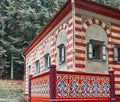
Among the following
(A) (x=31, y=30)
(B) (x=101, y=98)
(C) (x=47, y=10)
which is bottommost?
(B) (x=101, y=98)

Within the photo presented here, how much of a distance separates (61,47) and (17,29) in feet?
84.1

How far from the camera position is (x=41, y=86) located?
8.51m

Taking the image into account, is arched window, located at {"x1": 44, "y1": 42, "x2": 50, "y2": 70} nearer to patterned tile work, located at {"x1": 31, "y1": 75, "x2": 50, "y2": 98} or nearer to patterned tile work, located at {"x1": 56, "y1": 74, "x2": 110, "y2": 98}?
patterned tile work, located at {"x1": 31, "y1": 75, "x2": 50, "y2": 98}

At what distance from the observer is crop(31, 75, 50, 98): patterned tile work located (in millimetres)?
7793

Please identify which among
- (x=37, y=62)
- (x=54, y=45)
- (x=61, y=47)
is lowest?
(x=37, y=62)

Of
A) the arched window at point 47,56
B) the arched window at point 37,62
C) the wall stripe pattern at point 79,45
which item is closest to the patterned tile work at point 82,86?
the wall stripe pattern at point 79,45

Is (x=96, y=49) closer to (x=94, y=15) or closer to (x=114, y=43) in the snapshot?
(x=114, y=43)

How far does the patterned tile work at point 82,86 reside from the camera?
24.1 feet

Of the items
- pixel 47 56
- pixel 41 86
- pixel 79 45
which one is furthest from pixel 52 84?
pixel 47 56

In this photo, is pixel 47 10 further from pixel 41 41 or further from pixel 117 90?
pixel 117 90

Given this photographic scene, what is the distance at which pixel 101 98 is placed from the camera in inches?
320

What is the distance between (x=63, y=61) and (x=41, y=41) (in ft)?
16.8

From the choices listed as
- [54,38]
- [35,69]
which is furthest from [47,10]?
[54,38]

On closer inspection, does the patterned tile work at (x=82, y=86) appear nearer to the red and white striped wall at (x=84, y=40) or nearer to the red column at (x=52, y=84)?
the red column at (x=52, y=84)
